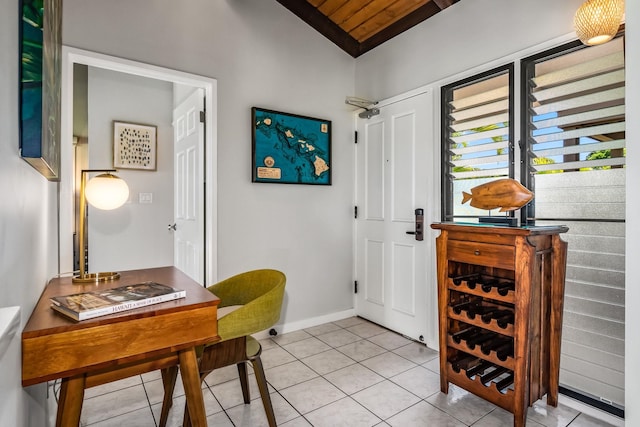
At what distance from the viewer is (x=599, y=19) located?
1589 millimetres

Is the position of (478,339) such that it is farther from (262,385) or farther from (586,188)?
(262,385)

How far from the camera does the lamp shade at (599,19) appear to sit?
1.58 m

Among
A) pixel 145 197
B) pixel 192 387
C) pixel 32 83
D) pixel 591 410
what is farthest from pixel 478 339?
pixel 145 197

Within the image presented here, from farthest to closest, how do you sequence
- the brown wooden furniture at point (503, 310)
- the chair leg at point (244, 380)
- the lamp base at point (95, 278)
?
the chair leg at point (244, 380) < the brown wooden furniture at point (503, 310) < the lamp base at point (95, 278)

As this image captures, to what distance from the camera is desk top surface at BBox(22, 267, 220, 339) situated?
103cm

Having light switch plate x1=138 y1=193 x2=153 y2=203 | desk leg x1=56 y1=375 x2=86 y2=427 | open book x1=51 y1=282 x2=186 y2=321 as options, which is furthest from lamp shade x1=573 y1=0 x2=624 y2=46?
light switch plate x1=138 y1=193 x2=153 y2=203

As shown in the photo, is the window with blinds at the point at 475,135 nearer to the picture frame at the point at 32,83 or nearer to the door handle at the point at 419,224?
the door handle at the point at 419,224

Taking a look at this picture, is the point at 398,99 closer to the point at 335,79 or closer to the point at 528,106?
the point at 335,79

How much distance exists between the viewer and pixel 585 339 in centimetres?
194

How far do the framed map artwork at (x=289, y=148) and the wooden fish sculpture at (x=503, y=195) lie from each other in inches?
62.4

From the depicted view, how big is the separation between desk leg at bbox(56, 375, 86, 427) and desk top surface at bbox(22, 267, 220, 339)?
0.22m

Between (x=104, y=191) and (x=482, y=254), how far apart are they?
195 cm

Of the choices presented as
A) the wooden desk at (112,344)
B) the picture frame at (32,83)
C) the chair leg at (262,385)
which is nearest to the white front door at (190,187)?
the chair leg at (262,385)

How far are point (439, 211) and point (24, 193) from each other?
245cm
